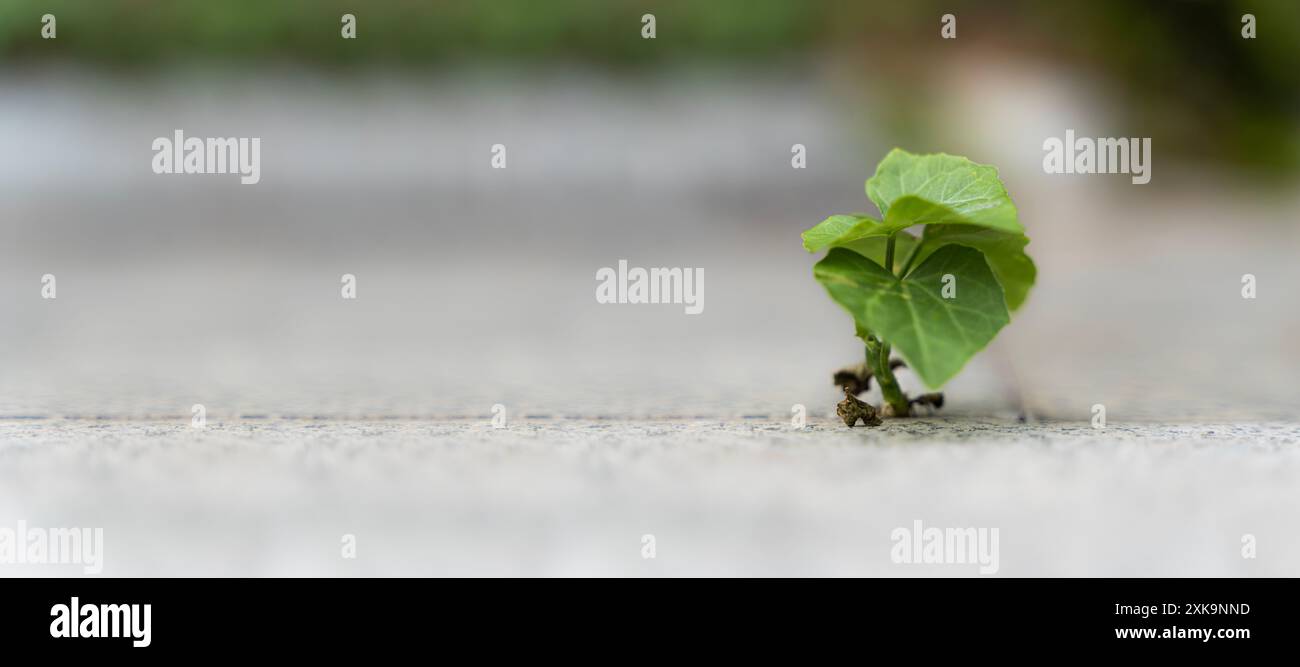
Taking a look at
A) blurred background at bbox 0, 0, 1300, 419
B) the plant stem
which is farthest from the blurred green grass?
the plant stem

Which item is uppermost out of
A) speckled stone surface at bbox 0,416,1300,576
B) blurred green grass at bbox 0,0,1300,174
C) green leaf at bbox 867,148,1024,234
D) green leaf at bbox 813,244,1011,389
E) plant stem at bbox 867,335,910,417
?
blurred green grass at bbox 0,0,1300,174

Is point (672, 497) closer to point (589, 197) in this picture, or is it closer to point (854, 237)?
point (854, 237)

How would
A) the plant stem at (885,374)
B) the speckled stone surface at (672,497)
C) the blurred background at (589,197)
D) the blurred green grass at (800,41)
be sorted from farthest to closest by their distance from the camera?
the blurred green grass at (800,41) < the blurred background at (589,197) < the plant stem at (885,374) < the speckled stone surface at (672,497)

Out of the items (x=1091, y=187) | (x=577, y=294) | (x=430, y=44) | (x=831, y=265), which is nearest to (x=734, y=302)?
(x=577, y=294)

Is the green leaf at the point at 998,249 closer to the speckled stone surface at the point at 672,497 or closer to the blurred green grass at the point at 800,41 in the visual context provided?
the speckled stone surface at the point at 672,497

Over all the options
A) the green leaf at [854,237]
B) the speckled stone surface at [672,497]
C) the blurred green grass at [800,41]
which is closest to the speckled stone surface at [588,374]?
the speckled stone surface at [672,497]

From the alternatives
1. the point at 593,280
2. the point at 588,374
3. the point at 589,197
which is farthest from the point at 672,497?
the point at 589,197

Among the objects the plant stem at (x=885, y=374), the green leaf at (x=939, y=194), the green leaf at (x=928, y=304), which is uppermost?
the green leaf at (x=939, y=194)

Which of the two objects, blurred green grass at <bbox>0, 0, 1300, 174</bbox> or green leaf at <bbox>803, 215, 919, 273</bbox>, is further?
blurred green grass at <bbox>0, 0, 1300, 174</bbox>

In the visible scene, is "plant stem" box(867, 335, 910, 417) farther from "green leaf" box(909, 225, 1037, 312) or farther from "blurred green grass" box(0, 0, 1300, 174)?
"blurred green grass" box(0, 0, 1300, 174)

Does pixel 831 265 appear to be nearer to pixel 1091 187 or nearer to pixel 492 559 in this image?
pixel 492 559
